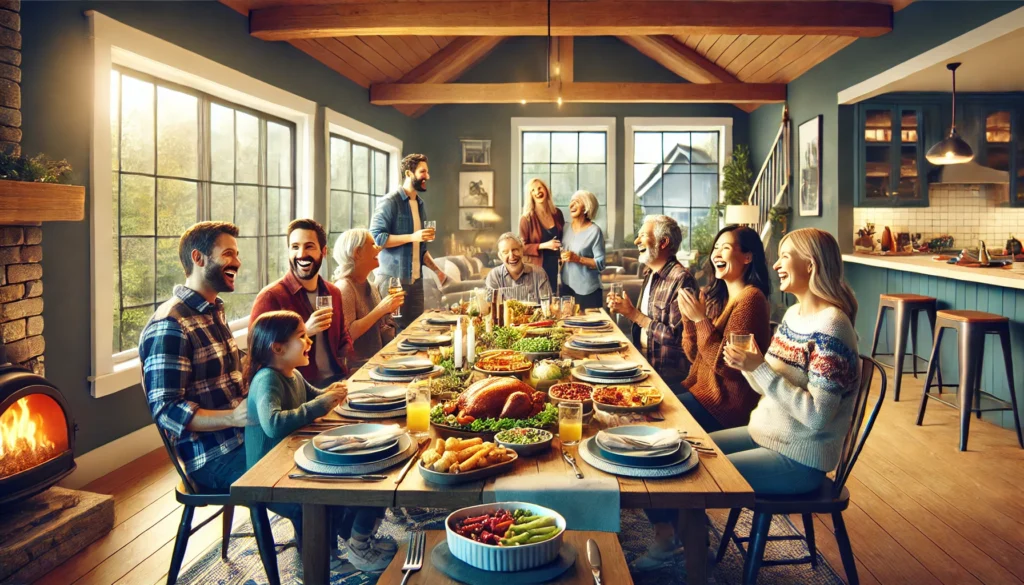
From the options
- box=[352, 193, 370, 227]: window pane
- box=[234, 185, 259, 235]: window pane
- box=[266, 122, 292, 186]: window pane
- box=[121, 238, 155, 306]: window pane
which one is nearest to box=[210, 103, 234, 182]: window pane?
box=[234, 185, 259, 235]: window pane

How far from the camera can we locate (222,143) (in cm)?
476

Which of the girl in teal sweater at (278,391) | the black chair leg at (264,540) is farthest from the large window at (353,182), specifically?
the black chair leg at (264,540)

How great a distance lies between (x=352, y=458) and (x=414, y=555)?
31 cm

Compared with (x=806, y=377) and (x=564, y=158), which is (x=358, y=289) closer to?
(x=806, y=377)

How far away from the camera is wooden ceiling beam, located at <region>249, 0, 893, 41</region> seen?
5051 millimetres

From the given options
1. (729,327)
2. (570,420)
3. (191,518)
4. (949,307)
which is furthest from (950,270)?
(191,518)

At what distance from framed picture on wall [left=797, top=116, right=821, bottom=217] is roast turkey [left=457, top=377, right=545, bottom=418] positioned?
5.76 meters

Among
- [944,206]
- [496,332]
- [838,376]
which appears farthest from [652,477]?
[944,206]

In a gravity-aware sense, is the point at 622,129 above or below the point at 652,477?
above

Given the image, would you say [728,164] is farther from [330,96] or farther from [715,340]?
[715,340]

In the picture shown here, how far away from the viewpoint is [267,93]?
5.08 meters

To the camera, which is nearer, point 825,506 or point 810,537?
point 825,506

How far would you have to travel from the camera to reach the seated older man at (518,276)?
167 inches

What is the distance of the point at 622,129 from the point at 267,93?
17.4 feet
